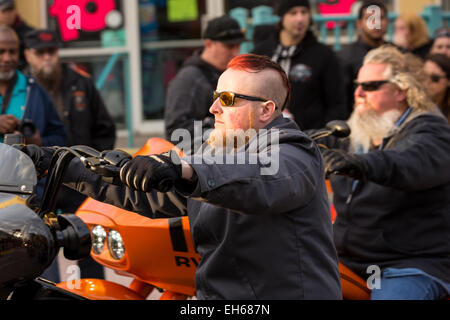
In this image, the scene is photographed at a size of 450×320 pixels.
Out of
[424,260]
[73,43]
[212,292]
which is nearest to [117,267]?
[212,292]

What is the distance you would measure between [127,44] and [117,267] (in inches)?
272

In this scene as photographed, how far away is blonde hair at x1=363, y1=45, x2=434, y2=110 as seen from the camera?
142 inches

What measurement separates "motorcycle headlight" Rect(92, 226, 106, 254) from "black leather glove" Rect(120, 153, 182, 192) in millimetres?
1227

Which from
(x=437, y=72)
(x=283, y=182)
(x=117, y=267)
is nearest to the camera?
(x=283, y=182)

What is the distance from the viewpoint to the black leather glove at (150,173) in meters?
1.77

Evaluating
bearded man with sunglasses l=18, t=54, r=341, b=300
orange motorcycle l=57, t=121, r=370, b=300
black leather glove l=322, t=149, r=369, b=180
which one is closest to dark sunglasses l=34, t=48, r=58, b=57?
orange motorcycle l=57, t=121, r=370, b=300

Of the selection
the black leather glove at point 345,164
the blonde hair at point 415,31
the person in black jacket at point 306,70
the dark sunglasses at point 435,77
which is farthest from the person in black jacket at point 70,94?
the blonde hair at point 415,31

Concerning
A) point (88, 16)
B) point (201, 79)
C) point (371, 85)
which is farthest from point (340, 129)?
point (88, 16)

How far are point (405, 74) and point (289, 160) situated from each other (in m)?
1.83

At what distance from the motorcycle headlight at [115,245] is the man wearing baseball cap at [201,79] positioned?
5.24ft

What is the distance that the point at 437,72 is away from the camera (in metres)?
5.23

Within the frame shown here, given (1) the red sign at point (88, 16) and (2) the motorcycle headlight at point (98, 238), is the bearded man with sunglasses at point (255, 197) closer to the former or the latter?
(2) the motorcycle headlight at point (98, 238)

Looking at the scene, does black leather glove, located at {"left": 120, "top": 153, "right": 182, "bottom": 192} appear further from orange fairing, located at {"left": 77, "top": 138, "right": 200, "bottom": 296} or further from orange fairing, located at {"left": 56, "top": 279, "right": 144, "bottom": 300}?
orange fairing, located at {"left": 77, "top": 138, "right": 200, "bottom": 296}
